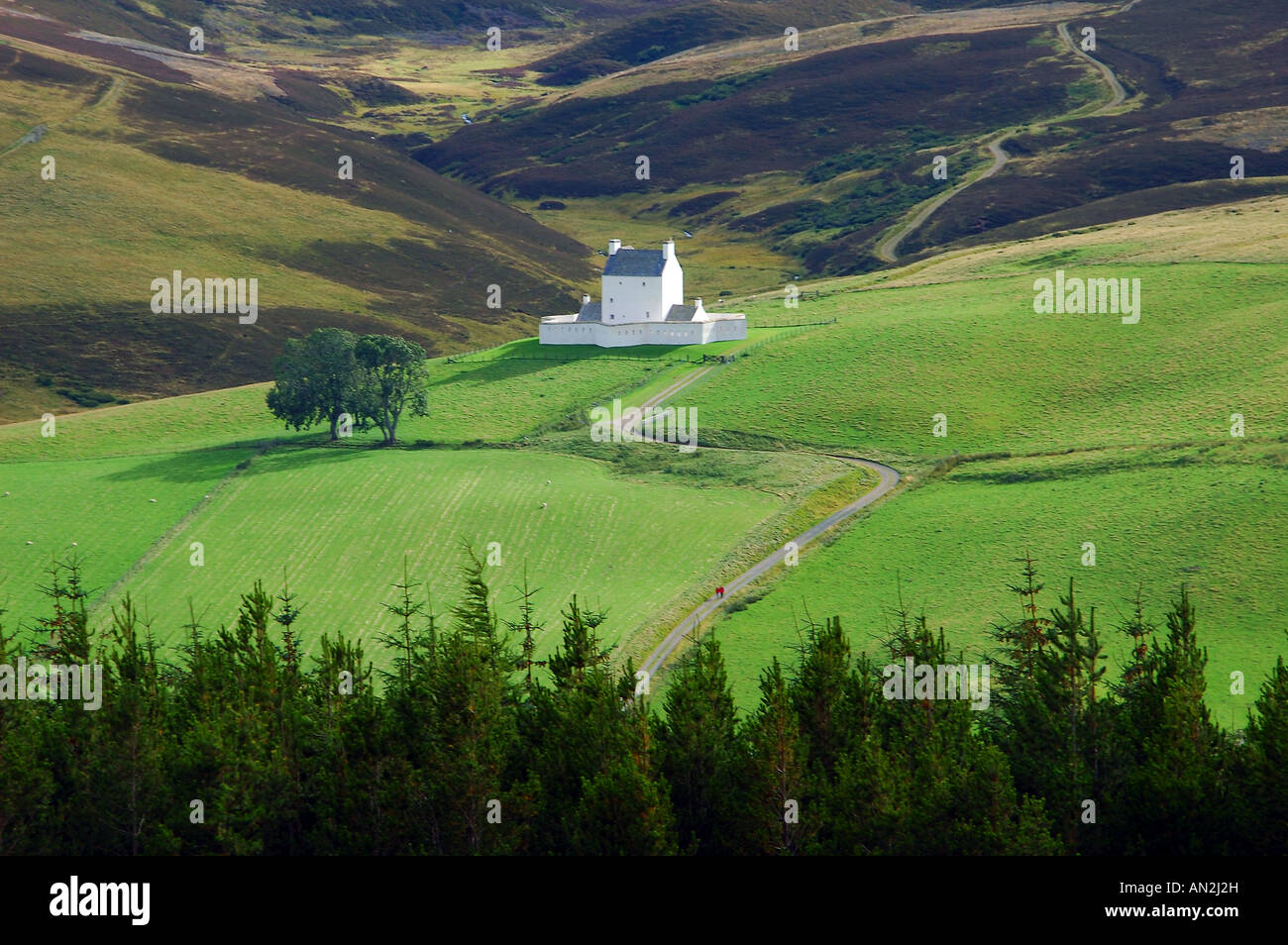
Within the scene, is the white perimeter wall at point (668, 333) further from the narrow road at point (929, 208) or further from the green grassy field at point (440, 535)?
the narrow road at point (929, 208)

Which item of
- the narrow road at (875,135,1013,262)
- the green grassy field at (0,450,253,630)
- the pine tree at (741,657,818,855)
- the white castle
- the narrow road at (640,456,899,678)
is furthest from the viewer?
the narrow road at (875,135,1013,262)

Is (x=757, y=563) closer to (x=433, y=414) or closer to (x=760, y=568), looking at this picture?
(x=760, y=568)

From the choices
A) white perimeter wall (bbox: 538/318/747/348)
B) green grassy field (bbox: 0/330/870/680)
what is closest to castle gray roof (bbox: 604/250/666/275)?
white perimeter wall (bbox: 538/318/747/348)

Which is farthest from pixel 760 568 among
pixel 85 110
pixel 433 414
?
pixel 85 110

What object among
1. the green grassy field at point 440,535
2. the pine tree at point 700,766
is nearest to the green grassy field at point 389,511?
the green grassy field at point 440,535

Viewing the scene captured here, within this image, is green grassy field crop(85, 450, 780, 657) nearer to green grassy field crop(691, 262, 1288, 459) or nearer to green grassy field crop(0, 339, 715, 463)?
green grassy field crop(0, 339, 715, 463)

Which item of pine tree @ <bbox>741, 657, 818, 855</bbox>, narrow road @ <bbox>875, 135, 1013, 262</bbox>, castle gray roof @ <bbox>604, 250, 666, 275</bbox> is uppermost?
narrow road @ <bbox>875, 135, 1013, 262</bbox>

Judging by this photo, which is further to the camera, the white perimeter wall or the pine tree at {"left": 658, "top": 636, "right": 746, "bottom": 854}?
the white perimeter wall
